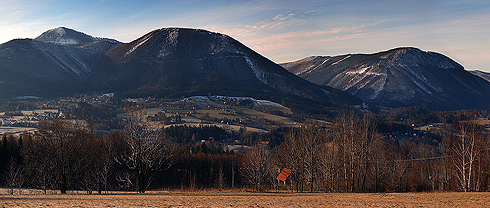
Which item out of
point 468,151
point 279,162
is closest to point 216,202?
point 468,151

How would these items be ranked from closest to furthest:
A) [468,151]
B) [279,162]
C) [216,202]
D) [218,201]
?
[216,202] < [218,201] < [468,151] < [279,162]

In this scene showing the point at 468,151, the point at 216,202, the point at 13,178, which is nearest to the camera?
the point at 216,202

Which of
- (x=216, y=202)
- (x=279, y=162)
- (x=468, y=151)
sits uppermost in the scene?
(x=468, y=151)

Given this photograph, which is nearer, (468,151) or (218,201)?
(218,201)

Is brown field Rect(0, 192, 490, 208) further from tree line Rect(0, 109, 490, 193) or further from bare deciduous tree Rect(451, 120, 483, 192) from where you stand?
bare deciduous tree Rect(451, 120, 483, 192)

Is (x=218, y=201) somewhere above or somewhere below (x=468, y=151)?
below

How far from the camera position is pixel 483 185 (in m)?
67.2

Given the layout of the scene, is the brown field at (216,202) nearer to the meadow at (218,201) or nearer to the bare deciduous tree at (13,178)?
the meadow at (218,201)

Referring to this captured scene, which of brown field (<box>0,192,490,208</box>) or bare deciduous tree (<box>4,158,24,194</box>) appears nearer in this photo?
brown field (<box>0,192,490,208</box>)

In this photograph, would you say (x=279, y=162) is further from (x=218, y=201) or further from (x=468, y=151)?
(x=218, y=201)

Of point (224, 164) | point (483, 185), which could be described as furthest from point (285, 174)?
point (224, 164)

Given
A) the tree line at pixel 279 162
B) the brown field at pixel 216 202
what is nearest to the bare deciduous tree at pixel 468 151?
the tree line at pixel 279 162

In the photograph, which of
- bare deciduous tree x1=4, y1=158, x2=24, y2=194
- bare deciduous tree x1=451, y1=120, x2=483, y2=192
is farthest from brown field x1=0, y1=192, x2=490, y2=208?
bare deciduous tree x1=4, y1=158, x2=24, y2=194

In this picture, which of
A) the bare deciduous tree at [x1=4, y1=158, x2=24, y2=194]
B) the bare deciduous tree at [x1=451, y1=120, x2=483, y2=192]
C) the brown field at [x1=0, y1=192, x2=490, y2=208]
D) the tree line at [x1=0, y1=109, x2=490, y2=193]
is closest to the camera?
the brown field at [x1=0, y1=192, x2=490, y2=208]
